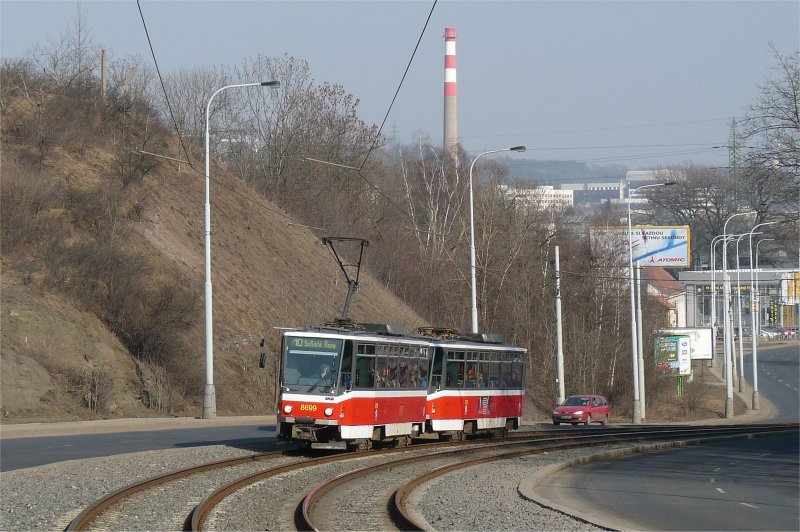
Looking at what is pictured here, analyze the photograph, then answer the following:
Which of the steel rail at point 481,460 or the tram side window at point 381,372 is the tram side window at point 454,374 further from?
the tram side window at point 381,372

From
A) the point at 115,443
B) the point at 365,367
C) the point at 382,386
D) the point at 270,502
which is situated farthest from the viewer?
the point at 382,386

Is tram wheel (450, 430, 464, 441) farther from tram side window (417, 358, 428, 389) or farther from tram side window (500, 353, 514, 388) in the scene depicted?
tram side window (417, 358, 428, 389)

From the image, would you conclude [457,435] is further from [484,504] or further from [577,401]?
[577,401]

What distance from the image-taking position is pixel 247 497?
17.2 meters

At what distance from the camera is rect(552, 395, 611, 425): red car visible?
160 ft

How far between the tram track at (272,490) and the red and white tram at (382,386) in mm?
642

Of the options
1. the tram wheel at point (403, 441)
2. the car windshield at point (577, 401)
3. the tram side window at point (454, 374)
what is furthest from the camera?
the car windshield at point (577, 401)

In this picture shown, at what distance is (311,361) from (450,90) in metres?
77.3

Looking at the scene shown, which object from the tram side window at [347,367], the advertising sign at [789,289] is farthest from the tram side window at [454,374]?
the advertising sign at [789,289]

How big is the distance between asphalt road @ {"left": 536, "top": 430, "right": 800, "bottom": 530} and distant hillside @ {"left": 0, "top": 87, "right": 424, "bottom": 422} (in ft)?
59.5

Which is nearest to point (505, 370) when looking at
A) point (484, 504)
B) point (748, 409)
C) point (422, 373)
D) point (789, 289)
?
point (422, 373)

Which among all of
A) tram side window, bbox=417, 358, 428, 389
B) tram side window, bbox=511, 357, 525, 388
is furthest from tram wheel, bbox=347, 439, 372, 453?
tram side window, bbox=511, 357, 525, 388

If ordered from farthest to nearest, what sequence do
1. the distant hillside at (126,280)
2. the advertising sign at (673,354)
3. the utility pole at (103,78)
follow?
1. the advertising sign at (673,354)
2. the utility pole at (103,78)
3. the distant hillside at (126,280)

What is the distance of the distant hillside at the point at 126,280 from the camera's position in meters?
36.9
